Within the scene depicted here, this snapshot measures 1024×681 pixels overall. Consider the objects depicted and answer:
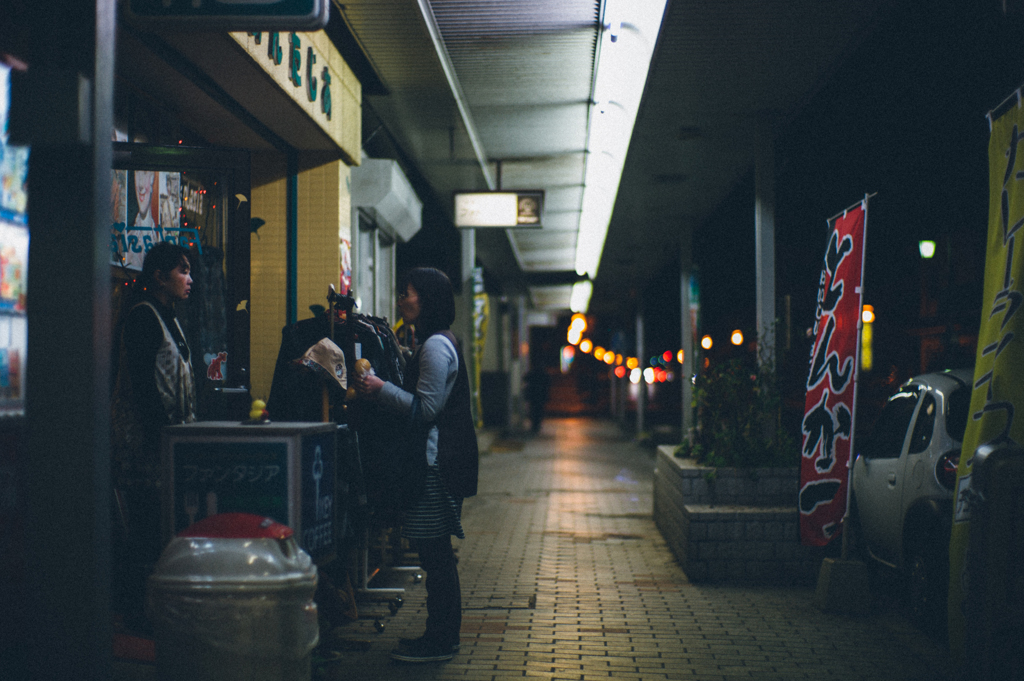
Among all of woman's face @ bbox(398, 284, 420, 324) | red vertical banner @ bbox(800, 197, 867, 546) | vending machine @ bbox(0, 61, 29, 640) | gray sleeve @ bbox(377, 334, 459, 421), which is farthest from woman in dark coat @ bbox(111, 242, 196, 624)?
red vertical banner @ bbox(800, 197, 867, 546)

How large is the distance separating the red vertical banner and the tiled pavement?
2.24 ft

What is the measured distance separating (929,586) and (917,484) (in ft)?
2.04

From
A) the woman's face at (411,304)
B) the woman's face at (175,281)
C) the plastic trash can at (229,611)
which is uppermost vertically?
the woman's face at (175,281)

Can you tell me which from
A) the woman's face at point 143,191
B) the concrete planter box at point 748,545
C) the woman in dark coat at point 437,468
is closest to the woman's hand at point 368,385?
the woman in dark coat at point 437,468

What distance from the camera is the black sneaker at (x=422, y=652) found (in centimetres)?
413

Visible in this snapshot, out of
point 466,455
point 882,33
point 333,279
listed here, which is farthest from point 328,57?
point 882,33

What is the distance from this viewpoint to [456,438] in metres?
4.22

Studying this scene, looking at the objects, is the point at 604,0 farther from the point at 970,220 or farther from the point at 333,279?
the point at 970,220

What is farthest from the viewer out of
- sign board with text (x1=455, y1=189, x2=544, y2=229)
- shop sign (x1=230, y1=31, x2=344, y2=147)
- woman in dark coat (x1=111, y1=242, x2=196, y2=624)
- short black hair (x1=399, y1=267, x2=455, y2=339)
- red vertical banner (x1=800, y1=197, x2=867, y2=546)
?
sign board with text (x1=455, y1=189, x2=544, y2=229)

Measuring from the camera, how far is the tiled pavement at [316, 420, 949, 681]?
4.12 meters

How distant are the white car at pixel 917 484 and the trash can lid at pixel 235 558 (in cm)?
375

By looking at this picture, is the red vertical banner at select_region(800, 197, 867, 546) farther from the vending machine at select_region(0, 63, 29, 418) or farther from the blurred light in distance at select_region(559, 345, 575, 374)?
the blurred light in distance at select_region(559, 345, 575, 374)

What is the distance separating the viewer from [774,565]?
590 cm

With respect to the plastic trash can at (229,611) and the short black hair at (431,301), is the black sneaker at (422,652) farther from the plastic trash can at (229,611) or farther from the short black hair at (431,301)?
the short black hair at (431,301)
